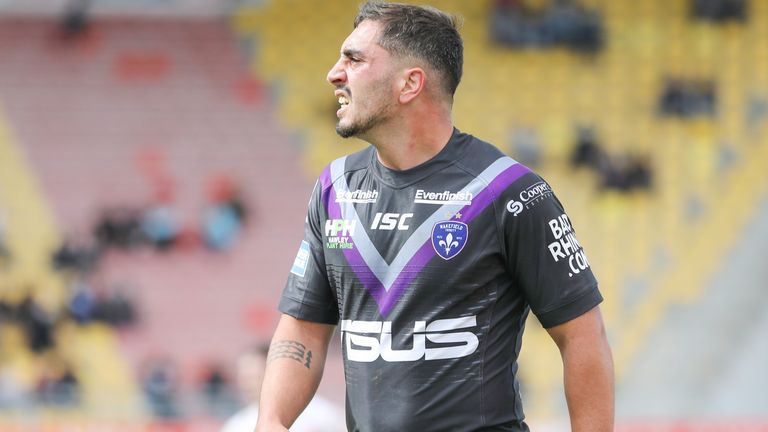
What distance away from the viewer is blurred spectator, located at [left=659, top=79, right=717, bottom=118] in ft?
52.2

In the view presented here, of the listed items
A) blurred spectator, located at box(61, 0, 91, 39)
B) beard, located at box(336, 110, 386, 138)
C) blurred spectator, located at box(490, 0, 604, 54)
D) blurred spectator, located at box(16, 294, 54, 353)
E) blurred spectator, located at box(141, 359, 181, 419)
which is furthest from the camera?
blurred spectator, located at box(61, 0, 91, 39)

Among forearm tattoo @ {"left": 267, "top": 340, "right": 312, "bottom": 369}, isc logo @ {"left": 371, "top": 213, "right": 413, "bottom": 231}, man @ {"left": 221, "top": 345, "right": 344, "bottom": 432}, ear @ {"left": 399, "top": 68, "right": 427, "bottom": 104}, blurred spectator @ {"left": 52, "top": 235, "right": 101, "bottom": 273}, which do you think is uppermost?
ear @ {"left": 399, "top": 68, "right": 427, "bottom": 104}

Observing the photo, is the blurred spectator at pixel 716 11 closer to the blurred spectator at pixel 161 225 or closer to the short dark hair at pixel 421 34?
the blurred spectator at pixel 161 225

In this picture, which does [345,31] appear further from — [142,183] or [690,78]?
[690,78]

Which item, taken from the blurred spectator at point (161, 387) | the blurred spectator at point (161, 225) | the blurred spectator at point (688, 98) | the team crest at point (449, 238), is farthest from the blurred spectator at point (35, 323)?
the team crest at point (449, 238)

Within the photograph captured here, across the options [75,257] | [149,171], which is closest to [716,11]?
[149,171]

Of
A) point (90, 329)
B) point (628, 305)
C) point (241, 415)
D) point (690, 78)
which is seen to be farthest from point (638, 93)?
point (241, 415)

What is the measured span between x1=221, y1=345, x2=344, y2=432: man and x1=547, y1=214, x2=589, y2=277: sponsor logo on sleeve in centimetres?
259

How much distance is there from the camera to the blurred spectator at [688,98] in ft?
52.2

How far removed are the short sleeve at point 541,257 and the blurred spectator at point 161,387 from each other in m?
9.72

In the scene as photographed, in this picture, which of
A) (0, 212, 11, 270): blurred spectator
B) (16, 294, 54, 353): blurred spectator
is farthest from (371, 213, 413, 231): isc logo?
(0, 212, 11, 270): blurred spectator

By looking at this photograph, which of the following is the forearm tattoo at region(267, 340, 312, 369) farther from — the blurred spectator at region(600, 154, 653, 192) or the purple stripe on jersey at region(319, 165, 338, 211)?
the blurred spectator at region(600, 154, 653, 192)

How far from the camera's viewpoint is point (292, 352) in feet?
11.1

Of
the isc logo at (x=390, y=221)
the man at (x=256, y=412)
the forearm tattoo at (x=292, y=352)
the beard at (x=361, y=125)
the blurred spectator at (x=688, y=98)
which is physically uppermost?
the blurred spectator at (x=688, y=98)
